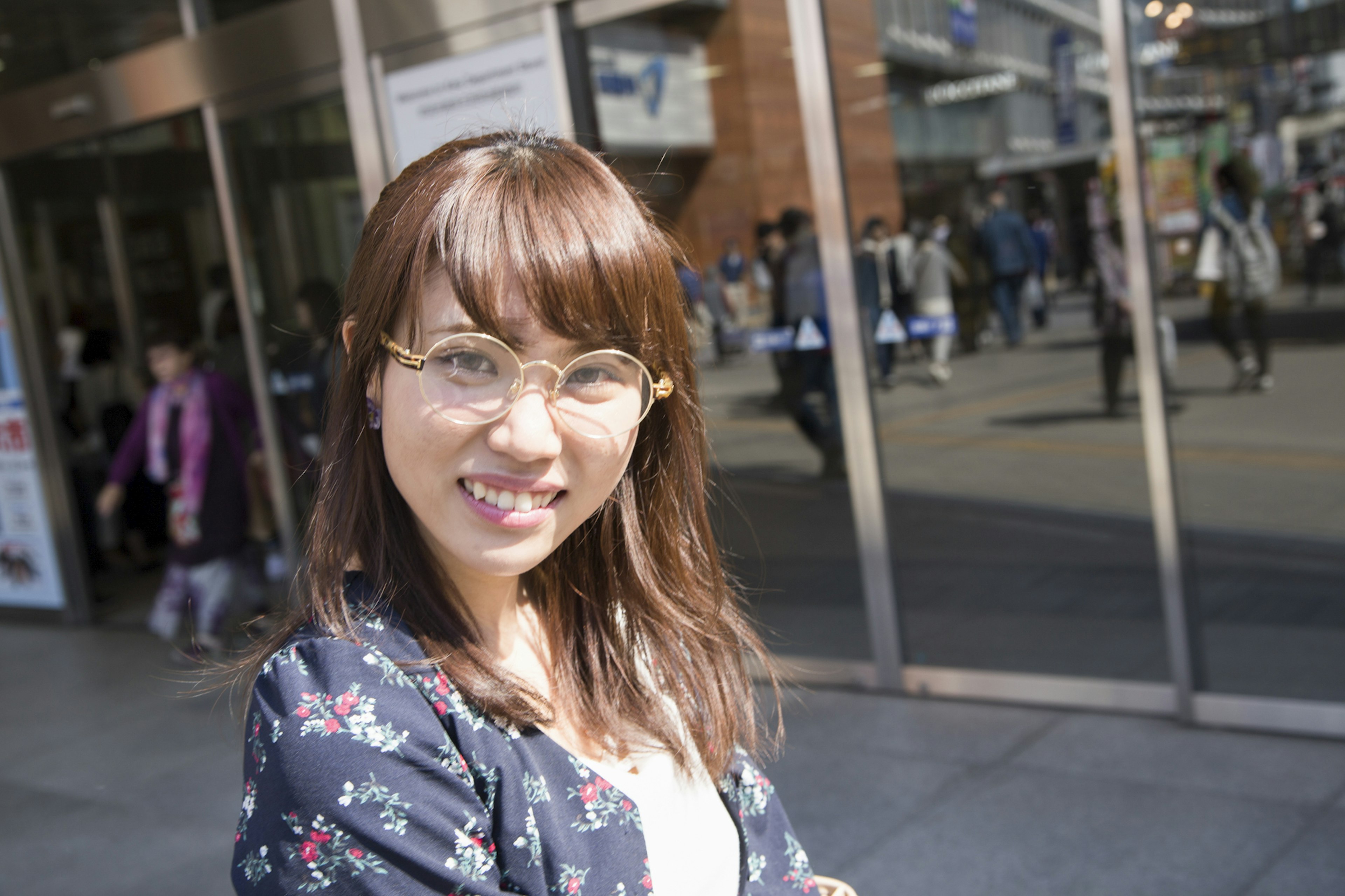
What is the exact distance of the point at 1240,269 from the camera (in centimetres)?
415

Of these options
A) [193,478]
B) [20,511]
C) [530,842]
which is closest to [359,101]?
[193,478]

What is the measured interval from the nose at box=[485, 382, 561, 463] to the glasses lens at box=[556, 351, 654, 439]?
0.02 metres

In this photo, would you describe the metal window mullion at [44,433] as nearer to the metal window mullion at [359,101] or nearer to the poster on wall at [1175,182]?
the metal window mullion at [359,101]

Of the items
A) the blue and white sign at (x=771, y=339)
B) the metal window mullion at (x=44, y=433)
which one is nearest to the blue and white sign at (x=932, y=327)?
the blue and white sign at (x=771, y=339)

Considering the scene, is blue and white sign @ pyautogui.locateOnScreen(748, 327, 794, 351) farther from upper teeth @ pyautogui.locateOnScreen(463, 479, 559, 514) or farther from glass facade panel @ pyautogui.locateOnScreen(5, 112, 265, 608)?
upper teeth @ pyautogui.locateOnScreen(463, 479, 559, 514)

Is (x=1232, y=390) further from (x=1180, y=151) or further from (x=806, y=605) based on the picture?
(x=806, y=605)

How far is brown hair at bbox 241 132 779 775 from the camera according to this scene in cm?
110

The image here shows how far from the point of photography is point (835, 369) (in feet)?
14.8

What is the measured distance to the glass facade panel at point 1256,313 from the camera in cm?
392

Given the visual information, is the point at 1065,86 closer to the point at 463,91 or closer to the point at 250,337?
the point at 463,91

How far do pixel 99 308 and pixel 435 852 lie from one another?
7681 mm

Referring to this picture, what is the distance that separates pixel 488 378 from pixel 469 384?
18 millimetres

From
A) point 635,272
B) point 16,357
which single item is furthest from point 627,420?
point 16,357

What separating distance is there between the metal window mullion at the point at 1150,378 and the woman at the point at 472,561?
2.92 m
